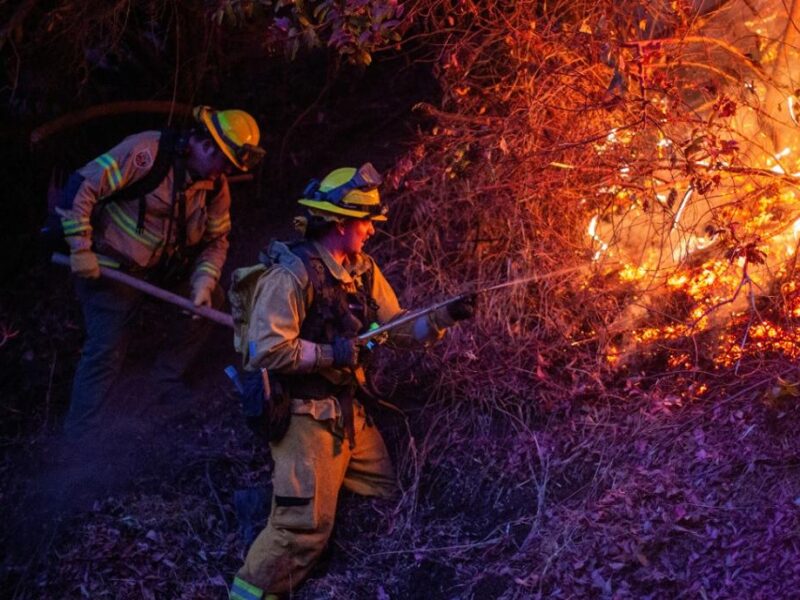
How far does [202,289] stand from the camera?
253 inches

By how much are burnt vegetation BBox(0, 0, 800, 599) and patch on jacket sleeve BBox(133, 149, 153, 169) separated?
1.04 metres

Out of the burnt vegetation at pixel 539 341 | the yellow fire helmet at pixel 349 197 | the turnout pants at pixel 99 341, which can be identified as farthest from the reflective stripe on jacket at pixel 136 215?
the yellow fire helmet at pixel 349 197

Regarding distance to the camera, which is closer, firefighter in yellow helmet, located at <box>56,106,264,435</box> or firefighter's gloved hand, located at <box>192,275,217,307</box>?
firefighter in yellow helmet, located at <box>56,106,264,435</box>

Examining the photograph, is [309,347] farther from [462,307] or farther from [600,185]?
[600,185]

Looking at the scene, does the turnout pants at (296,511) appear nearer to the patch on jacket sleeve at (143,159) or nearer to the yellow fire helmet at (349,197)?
the yellow fire helmet at (349,197)

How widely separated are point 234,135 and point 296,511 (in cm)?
234

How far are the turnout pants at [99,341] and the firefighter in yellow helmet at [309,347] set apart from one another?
1448 millimetres

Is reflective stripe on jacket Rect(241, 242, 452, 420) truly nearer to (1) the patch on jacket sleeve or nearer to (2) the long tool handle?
(2) the long tool handle

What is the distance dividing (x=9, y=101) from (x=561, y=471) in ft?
16.6

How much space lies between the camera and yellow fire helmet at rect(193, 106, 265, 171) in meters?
5.98

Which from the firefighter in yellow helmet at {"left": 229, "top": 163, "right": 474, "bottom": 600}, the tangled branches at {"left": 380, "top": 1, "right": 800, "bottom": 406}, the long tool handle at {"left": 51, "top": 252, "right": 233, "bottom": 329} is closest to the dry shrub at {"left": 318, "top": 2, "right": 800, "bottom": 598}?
the tangled branches at {"left": 380, "top": 1, "right": 800, "bottom": 406}

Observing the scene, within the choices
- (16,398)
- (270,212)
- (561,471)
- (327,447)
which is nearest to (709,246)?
(561,471)

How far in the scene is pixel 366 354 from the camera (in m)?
5.50

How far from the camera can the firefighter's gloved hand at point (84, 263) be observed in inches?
239
